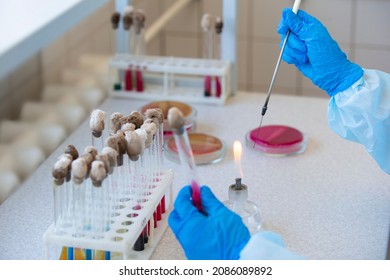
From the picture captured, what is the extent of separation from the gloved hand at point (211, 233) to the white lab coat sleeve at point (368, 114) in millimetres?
541

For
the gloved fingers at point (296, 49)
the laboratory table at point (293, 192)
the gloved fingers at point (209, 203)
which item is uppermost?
the gloved fingers at point (296, 49)

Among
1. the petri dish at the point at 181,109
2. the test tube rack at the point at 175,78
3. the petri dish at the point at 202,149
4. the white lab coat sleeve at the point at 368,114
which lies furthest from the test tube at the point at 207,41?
the white lab coat sleeve at the point at 368,114

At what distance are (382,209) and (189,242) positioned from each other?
666mm

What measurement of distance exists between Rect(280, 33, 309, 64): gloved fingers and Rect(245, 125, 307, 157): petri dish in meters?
0.32

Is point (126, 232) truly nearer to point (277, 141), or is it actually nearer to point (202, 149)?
point (202, 149)

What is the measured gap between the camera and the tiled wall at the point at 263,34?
13.1ft

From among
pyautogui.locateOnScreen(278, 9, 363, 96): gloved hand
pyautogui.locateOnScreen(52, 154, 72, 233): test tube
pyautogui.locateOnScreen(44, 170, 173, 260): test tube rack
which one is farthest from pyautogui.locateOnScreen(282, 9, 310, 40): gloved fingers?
pyautogui.locateOnScreen(52, 154, 72, 233): test tube

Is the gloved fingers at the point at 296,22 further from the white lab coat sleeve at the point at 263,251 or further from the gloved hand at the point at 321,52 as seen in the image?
the white lab coat sleeve at the point at 263,251

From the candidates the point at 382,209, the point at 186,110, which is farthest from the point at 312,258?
the point at 186,110

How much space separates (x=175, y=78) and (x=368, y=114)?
0.98 m

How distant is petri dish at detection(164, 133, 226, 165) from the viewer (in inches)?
93.1

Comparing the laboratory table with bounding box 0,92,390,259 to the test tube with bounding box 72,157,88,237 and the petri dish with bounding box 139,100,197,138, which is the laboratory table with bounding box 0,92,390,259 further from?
the test tube with bounding box 72,157,88,237

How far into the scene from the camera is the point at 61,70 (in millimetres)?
3357

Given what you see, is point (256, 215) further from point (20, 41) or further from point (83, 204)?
point (20, 41)
